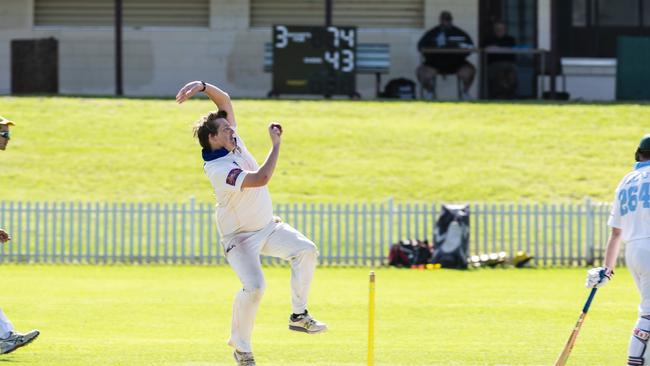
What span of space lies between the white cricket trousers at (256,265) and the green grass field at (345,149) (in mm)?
13801

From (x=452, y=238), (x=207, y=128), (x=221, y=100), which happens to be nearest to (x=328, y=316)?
(x=221, y=100)

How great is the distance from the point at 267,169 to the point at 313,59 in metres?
21.8

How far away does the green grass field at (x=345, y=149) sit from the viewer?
2555 cm

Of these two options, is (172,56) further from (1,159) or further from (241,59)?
(1,159)

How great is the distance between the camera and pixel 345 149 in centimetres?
2806

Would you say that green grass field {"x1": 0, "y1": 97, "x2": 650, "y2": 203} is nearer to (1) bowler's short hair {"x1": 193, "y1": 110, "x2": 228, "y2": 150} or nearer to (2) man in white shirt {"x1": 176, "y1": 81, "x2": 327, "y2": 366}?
(2) man in white shirt {"x1": 176, "y1": 81, "x2": 327, "y2": 366}

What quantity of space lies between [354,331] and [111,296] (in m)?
4.40

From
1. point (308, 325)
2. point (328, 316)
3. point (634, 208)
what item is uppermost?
point (634, 208)

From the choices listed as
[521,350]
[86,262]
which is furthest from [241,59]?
[521,350]

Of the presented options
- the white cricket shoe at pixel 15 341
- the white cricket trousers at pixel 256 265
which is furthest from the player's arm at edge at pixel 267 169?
the white cricket shoe at pixel 15 341

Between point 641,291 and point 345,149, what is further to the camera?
point 345,149

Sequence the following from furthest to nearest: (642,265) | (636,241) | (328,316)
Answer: (328,316), (636,241), (642,265)

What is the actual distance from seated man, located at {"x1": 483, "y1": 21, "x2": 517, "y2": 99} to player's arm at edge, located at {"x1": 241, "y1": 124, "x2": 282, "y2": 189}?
24281mm

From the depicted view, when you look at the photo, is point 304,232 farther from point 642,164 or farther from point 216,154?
point 642,164
